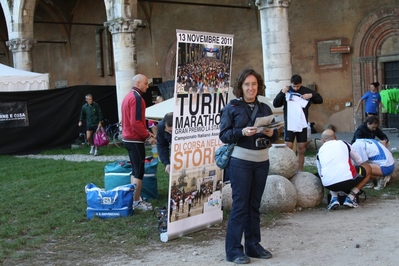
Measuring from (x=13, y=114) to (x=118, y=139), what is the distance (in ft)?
10.1

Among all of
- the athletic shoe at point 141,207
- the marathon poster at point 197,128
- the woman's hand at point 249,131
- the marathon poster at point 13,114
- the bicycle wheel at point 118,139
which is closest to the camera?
the woman's hand at point 249,131

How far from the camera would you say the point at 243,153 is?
5.02 m

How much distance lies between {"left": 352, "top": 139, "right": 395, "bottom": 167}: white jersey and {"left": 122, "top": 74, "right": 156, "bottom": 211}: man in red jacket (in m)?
2.73

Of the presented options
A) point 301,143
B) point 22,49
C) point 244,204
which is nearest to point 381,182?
point 301,143

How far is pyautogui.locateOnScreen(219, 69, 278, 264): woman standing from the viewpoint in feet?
16.4

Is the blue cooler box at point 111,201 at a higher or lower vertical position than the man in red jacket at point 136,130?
lower

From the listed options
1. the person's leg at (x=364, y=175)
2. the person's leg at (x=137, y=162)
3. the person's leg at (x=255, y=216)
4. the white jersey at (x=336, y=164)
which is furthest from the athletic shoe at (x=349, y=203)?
the person's leg at (x=137, y=162)

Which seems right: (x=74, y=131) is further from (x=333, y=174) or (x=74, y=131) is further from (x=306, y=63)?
(x=333, y=174)

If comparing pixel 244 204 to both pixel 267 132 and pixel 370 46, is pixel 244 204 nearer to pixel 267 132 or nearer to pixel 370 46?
pixel 267 132

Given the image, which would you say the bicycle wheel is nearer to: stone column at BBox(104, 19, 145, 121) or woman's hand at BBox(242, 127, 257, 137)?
stone column at BBox(104, 19, 145, 121)

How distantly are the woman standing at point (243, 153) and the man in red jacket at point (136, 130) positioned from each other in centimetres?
246

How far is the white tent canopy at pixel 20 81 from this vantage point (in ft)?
56.7

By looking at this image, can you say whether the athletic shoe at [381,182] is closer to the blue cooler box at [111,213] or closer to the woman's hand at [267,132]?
the blue cooler box at [111,213]

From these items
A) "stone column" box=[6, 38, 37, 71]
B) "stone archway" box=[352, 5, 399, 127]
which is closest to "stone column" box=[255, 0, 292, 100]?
"stone archway" box=[352, 5, 399, 127]
